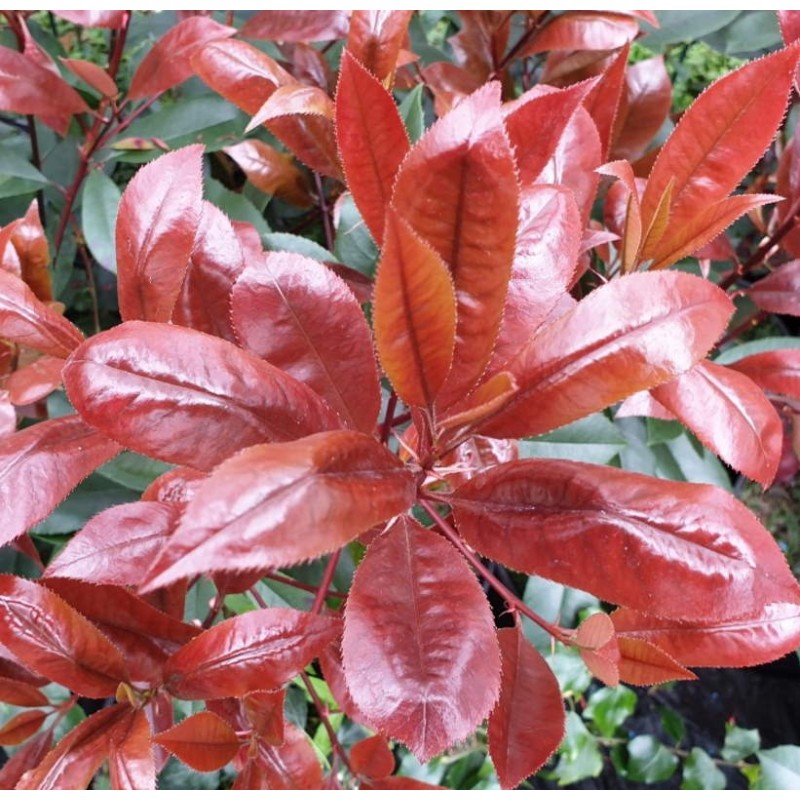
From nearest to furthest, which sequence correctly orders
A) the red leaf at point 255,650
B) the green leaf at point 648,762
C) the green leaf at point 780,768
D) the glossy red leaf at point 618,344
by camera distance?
1. the glossy red leaf at point 618,344
2. the red leaf at point 255,650
3. the green leaf at point 780,768
4. the green leaf at point 648,762

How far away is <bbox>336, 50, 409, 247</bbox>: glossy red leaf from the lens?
436 mm

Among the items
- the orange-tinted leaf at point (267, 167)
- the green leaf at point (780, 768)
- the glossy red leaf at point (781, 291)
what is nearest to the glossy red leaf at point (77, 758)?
the orange-tinted leaf at point (267, 167)

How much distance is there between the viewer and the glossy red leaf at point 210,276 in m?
0.53

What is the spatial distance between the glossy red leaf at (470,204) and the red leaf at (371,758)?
0.40 m

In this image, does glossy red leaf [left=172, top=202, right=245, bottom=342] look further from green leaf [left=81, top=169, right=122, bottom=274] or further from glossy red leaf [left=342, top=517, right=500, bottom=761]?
green leaf [left=81, top=169, right=122, bottom=274]

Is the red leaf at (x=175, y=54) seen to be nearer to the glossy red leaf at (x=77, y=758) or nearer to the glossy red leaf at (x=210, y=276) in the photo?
the glossy red leaf at (x=210, y=276)

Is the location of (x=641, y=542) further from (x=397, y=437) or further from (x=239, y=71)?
(x=239, y=71)

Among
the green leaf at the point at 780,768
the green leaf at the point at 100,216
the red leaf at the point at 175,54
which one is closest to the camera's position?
the red leaf at the point at 175,54

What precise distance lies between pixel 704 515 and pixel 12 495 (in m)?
0.42

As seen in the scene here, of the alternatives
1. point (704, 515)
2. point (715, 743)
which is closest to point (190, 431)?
point (704, 515)

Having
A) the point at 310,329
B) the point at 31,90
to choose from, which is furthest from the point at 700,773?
the point at 31,90

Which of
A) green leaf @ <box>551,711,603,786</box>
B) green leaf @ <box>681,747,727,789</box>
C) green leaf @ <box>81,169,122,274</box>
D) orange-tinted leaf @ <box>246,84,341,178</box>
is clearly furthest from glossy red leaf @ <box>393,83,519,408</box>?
green leaf @ <box>681,747,727,789</box>

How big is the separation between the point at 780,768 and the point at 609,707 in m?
0.24
